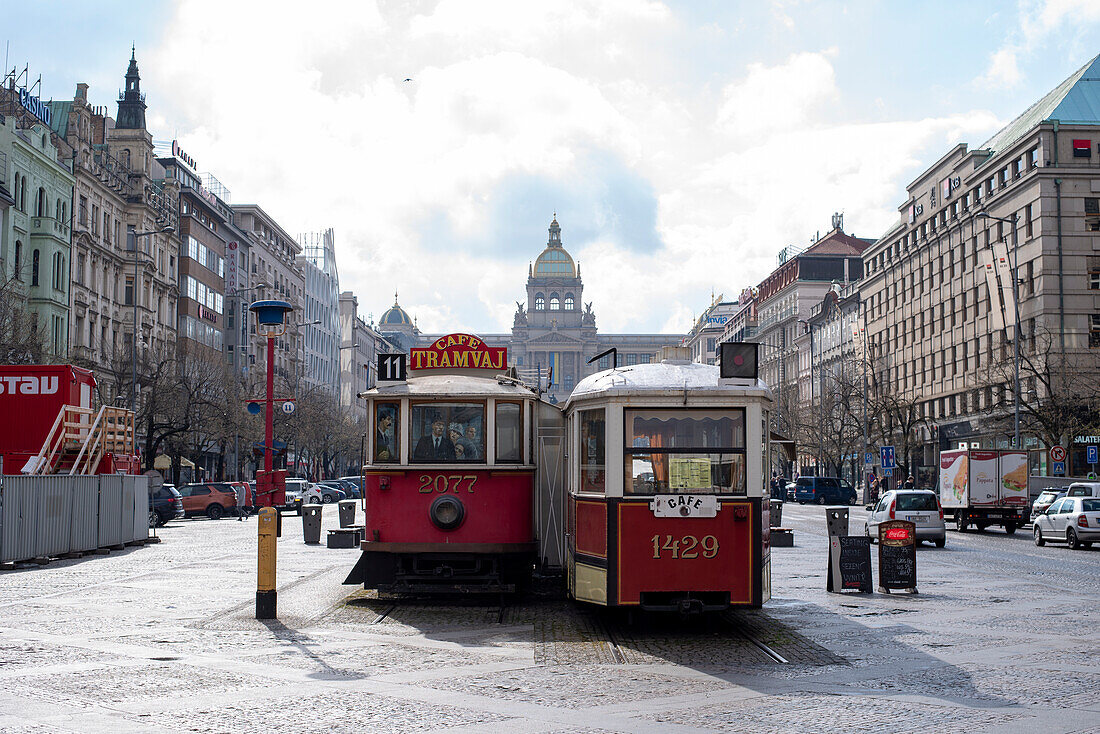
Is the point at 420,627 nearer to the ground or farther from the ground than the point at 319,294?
nearer to the ground

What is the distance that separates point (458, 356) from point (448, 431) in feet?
4.49

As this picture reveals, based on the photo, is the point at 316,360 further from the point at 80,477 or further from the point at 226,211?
the point at 80,477

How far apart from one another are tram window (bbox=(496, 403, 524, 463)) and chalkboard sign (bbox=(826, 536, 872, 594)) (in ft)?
19.1

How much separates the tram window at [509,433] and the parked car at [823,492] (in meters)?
59.7

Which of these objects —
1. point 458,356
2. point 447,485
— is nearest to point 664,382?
point 447,485

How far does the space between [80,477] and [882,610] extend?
57.4 feet

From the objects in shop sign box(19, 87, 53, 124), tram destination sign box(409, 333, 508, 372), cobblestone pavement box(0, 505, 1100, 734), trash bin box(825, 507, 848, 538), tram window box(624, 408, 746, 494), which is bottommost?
cobblestone pavement box(0, 505, 1100, 734)

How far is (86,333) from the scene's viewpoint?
2397 inches

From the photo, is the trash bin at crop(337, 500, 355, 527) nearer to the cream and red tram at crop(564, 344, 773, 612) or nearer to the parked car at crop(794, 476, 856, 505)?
the cream and red tram at crop(564, 344, 773, 612)

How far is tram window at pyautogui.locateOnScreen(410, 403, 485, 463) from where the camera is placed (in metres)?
15.6

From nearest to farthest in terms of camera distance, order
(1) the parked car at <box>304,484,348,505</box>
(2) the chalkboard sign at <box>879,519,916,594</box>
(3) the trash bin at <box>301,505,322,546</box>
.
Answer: (2) the chalkboard sign at <box>879,519,916,594</box>
(3) the trash bin at <box>301,505,322,546</box>
(1) the parked car at <box>304,484,348,505</box>

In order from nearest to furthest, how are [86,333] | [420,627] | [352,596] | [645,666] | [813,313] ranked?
[645,666]
[420,627]
[352,596]
[86,333]
[813,313]

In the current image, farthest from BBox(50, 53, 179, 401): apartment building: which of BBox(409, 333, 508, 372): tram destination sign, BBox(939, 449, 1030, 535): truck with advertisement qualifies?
BBox(409, 333, 508, 372): tram destination sign

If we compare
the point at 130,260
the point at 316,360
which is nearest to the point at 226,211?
the point at 130,260
